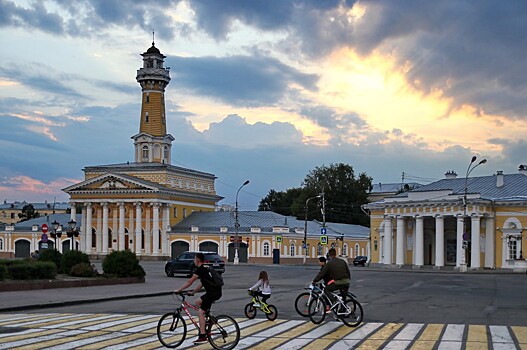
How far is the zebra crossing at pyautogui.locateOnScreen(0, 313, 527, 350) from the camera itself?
1365cm

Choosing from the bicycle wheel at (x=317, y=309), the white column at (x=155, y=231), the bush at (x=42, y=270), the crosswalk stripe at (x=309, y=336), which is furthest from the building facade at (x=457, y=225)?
the crosswalk stripe at (x=309, y=336)

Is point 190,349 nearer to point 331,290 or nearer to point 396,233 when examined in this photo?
point 331,290

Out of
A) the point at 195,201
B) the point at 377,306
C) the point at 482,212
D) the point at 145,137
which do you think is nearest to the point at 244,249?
the point at 195,201

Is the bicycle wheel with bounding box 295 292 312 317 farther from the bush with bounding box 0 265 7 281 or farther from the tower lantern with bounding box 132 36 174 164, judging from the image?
the tower lantern with bounding box 132 36 174 164

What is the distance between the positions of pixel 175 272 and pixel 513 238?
29.3 m

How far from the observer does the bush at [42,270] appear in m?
29.9

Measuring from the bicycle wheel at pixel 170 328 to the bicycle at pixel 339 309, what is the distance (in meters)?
4.24

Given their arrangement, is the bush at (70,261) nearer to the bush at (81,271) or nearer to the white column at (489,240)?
the bush at (81,271)

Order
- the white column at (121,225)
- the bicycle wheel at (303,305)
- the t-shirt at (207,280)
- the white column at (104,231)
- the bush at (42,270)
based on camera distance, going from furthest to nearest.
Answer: the white column at (104,231)
the white column at (121,225)
the bush at (42,270)
the bicycle wheel at (303,305)
the t-shirt at (207,280)

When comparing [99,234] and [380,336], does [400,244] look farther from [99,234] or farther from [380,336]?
[380,336]

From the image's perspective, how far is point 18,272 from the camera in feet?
95.8

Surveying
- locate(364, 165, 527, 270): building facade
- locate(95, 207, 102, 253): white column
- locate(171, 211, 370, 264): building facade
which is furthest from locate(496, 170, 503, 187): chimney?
locate(95, 207, 102, 253): white column

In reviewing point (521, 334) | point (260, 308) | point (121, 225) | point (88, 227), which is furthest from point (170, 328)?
point (88, 227)

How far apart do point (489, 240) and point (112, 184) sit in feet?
166
